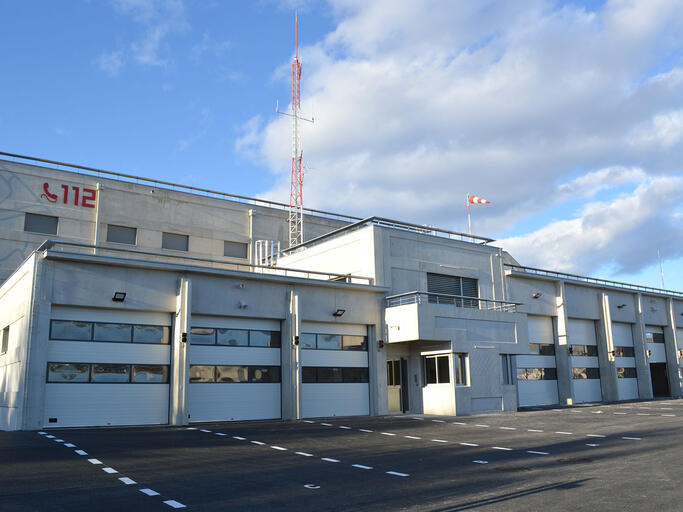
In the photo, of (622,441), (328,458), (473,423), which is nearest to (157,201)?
(473,423)

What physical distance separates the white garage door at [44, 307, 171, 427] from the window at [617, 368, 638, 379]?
3139 cm

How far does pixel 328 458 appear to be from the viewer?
13586 mm

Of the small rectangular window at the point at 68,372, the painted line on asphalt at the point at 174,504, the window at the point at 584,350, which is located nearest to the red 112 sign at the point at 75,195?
the small rectangular window at the point at 68,372

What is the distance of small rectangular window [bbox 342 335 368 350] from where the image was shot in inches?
1093

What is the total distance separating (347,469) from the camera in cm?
1190

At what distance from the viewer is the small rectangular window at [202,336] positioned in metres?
23.9

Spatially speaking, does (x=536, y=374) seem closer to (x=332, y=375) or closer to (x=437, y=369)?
(x=437, y=369)

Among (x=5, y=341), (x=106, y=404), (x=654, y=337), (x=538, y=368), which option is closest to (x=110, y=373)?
(x=106, y=404)

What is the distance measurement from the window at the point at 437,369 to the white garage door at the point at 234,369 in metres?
7.57

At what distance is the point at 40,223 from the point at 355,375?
21320mm

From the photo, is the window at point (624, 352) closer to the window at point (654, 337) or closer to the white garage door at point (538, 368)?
the window at point (654, 337)

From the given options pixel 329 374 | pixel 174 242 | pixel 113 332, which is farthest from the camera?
pixel 174 242

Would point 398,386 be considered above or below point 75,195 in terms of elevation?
below

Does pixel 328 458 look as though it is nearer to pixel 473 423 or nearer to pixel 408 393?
pixel 473 423
